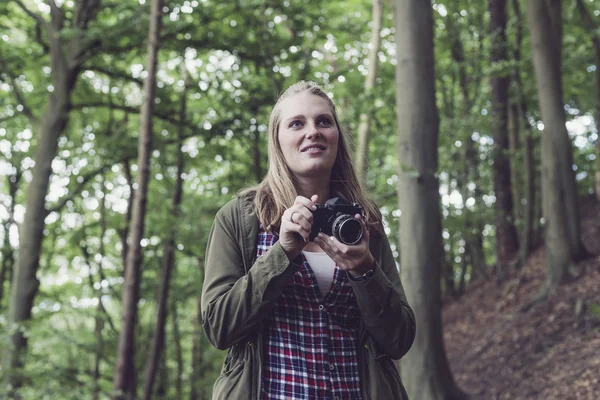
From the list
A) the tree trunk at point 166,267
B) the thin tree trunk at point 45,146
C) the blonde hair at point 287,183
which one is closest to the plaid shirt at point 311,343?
the blonde hair at point 287,183

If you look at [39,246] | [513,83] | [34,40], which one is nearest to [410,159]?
[513,83]

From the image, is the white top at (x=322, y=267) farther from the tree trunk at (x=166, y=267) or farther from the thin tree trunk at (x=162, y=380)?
the thin tree trunk at (x=162, y=380)

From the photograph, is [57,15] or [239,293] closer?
[239,293]

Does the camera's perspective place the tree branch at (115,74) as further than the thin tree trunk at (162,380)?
No

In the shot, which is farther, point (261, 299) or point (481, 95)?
point (481, 95)

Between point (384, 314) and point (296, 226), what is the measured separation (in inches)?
17.1

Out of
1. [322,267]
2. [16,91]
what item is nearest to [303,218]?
[322,267]

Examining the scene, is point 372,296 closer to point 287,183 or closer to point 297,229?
point 297,229

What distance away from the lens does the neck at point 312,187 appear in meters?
2.18

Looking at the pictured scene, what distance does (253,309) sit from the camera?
1.84m

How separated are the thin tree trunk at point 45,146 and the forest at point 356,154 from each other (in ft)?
0.11

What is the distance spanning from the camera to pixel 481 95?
11.2m

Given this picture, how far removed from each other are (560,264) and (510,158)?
3672 mm

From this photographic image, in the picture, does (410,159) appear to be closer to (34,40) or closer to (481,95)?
(481,95)
